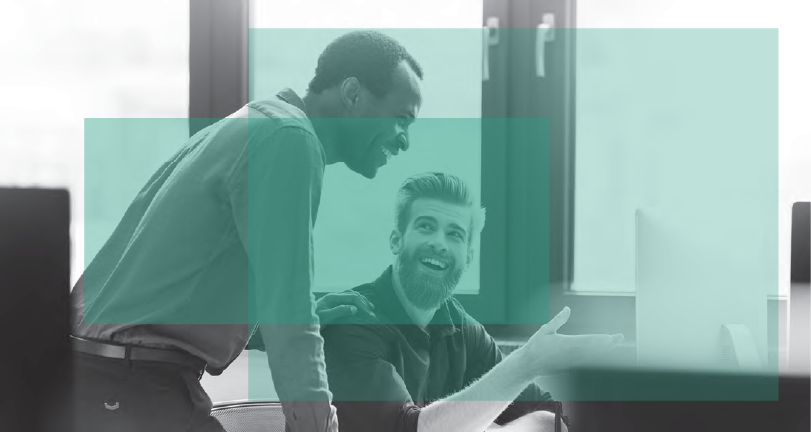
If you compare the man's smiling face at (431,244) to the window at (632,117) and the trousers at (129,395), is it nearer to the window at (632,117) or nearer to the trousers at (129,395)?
the window at (632,117)

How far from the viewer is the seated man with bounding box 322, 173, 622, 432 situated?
1522 mm

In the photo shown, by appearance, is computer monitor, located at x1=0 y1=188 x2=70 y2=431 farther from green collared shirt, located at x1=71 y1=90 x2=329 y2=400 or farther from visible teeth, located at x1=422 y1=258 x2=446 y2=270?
visible teeth, located at x1=422 y1=258 x2=446 y2=270

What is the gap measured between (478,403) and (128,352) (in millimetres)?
655

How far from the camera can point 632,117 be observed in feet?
7.54

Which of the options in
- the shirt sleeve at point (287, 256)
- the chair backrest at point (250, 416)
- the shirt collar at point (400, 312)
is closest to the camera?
the shirt sleeve at point (287, 256)

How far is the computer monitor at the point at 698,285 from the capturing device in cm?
121

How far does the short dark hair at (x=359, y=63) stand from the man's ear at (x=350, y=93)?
12mm

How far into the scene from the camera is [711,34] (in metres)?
2.28

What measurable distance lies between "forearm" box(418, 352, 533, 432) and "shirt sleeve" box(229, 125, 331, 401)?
0.44 metres

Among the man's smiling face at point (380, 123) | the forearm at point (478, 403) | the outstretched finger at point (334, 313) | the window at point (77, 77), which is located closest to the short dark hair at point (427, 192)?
the outstretched finger at point (334, 313)

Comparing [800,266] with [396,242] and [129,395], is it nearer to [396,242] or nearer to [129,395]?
[396,242]

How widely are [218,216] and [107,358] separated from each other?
28 cm

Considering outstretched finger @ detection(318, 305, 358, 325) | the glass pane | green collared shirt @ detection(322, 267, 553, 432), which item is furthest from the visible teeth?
outstretched finger @ detection(318, 305, 358, 325)

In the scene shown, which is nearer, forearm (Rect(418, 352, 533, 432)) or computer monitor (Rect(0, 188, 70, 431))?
computer monitor (Rect(0, 188, 70, 431))
